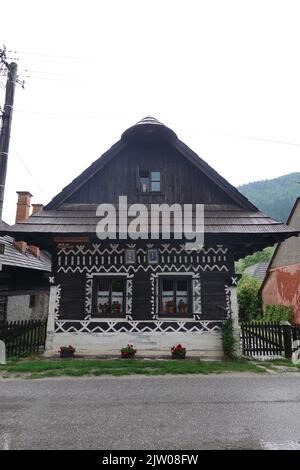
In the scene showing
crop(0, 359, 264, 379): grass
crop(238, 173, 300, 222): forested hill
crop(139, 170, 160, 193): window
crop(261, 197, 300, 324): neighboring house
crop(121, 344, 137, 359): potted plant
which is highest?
crop(238, 173, 300, 222): forested hill

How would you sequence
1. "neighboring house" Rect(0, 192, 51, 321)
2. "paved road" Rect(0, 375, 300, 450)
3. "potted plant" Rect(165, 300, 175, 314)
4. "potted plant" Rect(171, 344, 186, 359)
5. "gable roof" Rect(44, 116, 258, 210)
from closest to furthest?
A: "paved road" Rect(0, 375, 300, 450) → "potted plant" Rect(171, 344, 186, 359) → "potted plant" Rect(165, 300, 175, 314) → "gable roof" Rect(44, 116, 258, 210) → "neighboring house" Rect(0, 192, 51, 321)

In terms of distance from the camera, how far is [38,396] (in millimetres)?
6148

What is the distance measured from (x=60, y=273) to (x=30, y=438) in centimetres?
633

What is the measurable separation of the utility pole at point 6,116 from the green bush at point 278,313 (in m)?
16.9

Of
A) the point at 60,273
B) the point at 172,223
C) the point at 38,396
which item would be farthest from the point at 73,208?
the point at 38,396

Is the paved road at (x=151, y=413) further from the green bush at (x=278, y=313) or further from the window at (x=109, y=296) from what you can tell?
the green bush at (x=278, y=313)

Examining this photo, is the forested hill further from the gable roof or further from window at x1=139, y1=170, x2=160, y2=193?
window at x1=139, y1=170, x2=160, y2=193

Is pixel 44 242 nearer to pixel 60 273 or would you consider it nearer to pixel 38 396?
pixel 60 273

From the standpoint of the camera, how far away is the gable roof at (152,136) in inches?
452

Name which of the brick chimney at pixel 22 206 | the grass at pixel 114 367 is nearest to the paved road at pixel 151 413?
the grass at pixel 114 367

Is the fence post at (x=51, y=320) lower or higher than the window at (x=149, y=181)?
lower

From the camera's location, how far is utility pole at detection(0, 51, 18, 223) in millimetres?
8336

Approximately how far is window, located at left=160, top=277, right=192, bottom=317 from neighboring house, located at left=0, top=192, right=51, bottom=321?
686cm

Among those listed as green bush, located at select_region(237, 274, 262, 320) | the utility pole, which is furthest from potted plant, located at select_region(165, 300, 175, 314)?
green bush, located at select_region(237, 274, 262, 320)
